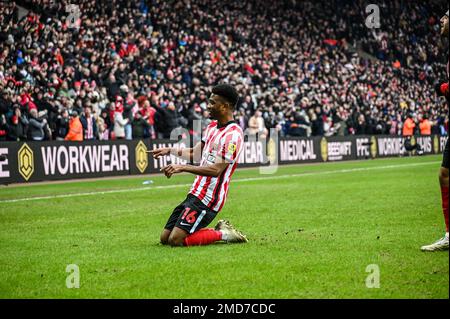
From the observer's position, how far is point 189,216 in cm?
903

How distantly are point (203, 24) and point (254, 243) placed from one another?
2797 centimetres

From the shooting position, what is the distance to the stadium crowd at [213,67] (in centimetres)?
2353

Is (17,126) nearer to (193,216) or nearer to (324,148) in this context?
(193,216)

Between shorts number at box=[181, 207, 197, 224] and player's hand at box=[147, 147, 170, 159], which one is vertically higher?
player's hand at box=[147, 147, 170, 159]

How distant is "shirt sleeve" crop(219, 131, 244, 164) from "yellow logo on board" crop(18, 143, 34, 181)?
13.4 meters

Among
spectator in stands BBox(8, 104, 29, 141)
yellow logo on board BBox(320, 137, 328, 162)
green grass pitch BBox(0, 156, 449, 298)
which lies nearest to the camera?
green grass pitch BBox(0, 156, 449, 298)

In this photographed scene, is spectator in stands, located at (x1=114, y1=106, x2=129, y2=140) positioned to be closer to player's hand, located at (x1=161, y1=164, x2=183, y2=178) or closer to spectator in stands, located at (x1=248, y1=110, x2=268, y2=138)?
spectator in stands, located at (x1=248, y1=110, x2=268, y2=138)

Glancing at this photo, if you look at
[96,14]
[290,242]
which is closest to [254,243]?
[290,242]

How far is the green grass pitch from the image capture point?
6.48 m

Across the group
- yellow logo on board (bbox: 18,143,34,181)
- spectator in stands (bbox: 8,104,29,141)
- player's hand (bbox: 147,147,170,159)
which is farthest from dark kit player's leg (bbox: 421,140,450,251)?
spectator in stands (bbox: 8,104,29,141)

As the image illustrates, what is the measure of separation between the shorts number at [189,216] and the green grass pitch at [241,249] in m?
0.36

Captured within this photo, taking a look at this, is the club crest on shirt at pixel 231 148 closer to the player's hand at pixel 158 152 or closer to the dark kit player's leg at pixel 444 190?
the player's hand at pixel 158 152

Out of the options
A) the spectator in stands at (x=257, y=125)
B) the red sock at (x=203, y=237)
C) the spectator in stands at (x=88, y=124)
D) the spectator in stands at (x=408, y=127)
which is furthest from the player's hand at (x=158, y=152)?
the spectator in stands at (x=408, y=127)

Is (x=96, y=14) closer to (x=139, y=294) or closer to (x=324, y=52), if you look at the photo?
(x=324, y=52)
